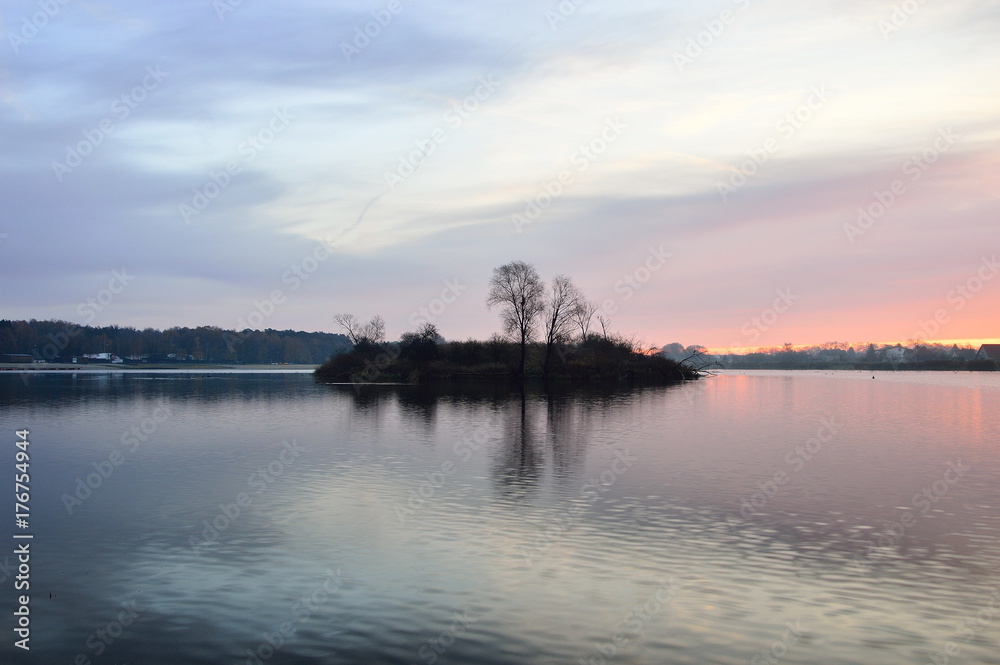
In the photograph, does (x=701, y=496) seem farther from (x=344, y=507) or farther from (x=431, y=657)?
(x=431, y=657)

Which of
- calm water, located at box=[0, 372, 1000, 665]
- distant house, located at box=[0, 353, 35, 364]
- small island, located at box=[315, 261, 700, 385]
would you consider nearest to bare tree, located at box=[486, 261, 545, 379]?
small island, located at box=[315, 261, 700, 385]

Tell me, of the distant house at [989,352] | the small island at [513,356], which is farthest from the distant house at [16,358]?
the distant house at [989,352]

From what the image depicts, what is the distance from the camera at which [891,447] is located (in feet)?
79.2

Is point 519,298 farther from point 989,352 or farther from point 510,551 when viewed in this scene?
point 989,352

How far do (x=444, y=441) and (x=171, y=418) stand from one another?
15749 mm

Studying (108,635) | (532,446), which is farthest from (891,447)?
(108,635)

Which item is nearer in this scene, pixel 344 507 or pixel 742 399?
pixel 344 507

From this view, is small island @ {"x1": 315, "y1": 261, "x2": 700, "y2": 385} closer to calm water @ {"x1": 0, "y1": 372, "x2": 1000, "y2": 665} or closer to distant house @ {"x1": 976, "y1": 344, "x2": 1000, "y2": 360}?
calm water @ {"x1": 0, "y1": 372, "x2": 1000, "y2": 665}

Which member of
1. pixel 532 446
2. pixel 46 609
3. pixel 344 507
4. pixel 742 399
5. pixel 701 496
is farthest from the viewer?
pixel 742 399

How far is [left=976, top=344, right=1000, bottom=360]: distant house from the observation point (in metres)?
188


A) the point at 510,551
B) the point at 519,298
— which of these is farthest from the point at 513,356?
the point at 510,551

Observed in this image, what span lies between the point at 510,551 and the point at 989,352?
220396 mm

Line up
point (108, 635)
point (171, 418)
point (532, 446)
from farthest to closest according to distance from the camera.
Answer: point (171, 418) → point (532, 446) → point (108, 635)

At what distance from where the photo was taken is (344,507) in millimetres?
→ 14523
